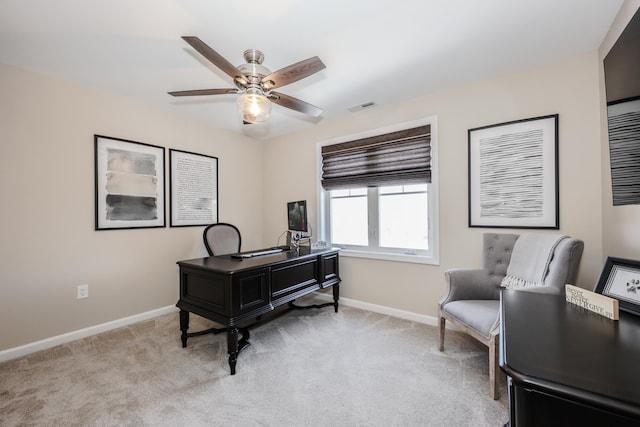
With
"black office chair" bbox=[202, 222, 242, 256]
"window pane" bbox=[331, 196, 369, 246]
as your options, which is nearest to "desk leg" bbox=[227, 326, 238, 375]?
"black office chair" bbox=[202, 222, 242, 256]

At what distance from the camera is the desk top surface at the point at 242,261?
2.07m

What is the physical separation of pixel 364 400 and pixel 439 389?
1.72ft

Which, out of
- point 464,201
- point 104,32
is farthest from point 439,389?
point 104,32

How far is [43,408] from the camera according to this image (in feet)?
5.34

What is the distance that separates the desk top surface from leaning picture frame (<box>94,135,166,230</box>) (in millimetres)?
1036

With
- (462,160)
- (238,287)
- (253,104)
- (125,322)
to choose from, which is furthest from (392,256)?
(125,322)

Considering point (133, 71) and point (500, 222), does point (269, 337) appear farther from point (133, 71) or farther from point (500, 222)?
point (133, 71)

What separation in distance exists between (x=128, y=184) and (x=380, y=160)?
2.78 m

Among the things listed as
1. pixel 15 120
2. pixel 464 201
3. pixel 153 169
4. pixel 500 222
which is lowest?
pixel 500 222

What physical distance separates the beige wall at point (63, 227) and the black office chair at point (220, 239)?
0.54 meters

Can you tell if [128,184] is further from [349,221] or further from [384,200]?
[384,200]

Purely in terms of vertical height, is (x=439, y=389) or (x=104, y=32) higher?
(x=104, y=32)

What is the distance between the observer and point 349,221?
11.6ft

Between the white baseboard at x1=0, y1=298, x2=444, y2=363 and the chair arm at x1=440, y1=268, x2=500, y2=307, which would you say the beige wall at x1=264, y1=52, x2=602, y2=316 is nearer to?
the white baseboard at x1=0, y1=298, x2=444, y2=363
